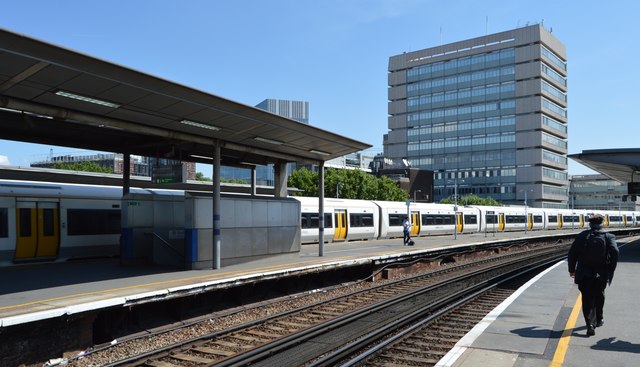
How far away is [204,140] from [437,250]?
44.2 ft

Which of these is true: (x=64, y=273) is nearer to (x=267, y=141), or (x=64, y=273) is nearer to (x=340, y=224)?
(x=267, y=141)

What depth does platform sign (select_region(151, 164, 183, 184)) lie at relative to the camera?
50.7ft

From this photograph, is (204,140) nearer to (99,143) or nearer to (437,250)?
(99,143)

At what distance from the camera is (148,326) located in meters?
10.7

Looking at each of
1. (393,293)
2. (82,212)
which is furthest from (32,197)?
(393,293)

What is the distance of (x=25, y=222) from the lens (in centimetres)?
1530

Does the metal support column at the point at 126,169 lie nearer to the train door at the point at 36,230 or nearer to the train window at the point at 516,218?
the train door at the point at 36,230

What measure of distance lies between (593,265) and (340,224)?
2151 cm

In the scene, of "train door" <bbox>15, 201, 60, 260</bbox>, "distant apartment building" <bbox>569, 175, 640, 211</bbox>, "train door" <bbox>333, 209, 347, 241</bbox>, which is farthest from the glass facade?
"train door" <bbox>15, 201, 60, 260</bbox>

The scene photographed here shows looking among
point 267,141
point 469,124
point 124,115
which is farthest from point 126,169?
point 469,124

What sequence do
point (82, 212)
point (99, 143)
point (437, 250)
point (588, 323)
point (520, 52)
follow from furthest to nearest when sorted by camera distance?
point (520, 52) < point (437, 250) < point (82, 212) < point (99, 143) < point (588, 323)

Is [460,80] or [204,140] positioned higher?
[460,80]

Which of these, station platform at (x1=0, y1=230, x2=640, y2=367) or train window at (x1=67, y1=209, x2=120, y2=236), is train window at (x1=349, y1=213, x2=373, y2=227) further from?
train window at (x1=67, y1=209, x2=120, y2=236)

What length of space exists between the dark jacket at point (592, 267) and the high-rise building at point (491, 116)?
4296 inches
